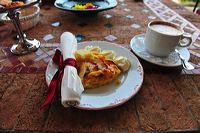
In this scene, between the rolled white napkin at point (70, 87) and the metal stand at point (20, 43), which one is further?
the metal stand at point (20, 43)

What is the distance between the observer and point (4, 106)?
0.39 meters

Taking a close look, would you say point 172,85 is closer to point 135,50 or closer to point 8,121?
point 135,50

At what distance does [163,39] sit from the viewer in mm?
467

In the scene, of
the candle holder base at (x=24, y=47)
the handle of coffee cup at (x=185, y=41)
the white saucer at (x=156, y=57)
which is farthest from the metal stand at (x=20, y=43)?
the handle of coffee cup at (x=185, y=41)

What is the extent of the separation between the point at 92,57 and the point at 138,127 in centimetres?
19

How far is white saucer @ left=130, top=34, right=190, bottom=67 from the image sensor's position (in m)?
0.49

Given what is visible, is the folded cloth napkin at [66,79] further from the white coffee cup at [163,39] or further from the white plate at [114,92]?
→ the white coffee cup at [163,39]

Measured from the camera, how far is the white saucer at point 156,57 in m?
0.49

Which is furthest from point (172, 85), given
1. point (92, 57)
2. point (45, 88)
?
point (45, 88)

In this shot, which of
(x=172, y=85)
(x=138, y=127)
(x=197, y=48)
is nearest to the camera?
(x=138, y=127)

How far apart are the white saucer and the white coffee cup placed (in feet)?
0.05

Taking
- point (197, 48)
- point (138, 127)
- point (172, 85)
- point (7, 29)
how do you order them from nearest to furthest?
point (138, 127) < point (172, 85) < point (197, 48) < point (7, 29)

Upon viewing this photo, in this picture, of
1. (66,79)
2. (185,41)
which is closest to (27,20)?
(66,79)

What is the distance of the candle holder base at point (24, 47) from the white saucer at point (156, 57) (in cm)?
32
